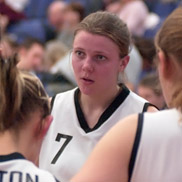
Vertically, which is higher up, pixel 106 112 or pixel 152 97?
pixel 106 112

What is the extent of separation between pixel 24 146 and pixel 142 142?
46 cm

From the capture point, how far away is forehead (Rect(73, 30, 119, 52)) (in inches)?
137

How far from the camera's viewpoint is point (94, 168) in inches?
91.4

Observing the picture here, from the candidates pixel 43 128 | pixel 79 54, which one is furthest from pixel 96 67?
pixel 43 128

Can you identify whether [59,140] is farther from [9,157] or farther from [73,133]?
[9,157]

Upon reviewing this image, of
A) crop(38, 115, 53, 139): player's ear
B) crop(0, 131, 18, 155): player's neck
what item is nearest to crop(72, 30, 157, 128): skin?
crop(38, 115, 53, 139): player's ear

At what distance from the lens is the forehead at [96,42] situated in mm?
3486

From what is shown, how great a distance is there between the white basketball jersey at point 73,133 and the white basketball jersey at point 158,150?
1.12 m

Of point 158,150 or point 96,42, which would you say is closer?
point 158,150

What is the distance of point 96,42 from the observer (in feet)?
11.5

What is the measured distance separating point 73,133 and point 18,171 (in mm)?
1147

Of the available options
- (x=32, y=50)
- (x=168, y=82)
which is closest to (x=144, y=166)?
(x=168, y=82)

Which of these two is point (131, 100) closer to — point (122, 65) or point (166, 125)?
point (122, 65)

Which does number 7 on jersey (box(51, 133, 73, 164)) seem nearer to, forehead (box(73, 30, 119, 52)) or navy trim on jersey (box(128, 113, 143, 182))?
forehead (box(73, 30, 119, 52))
